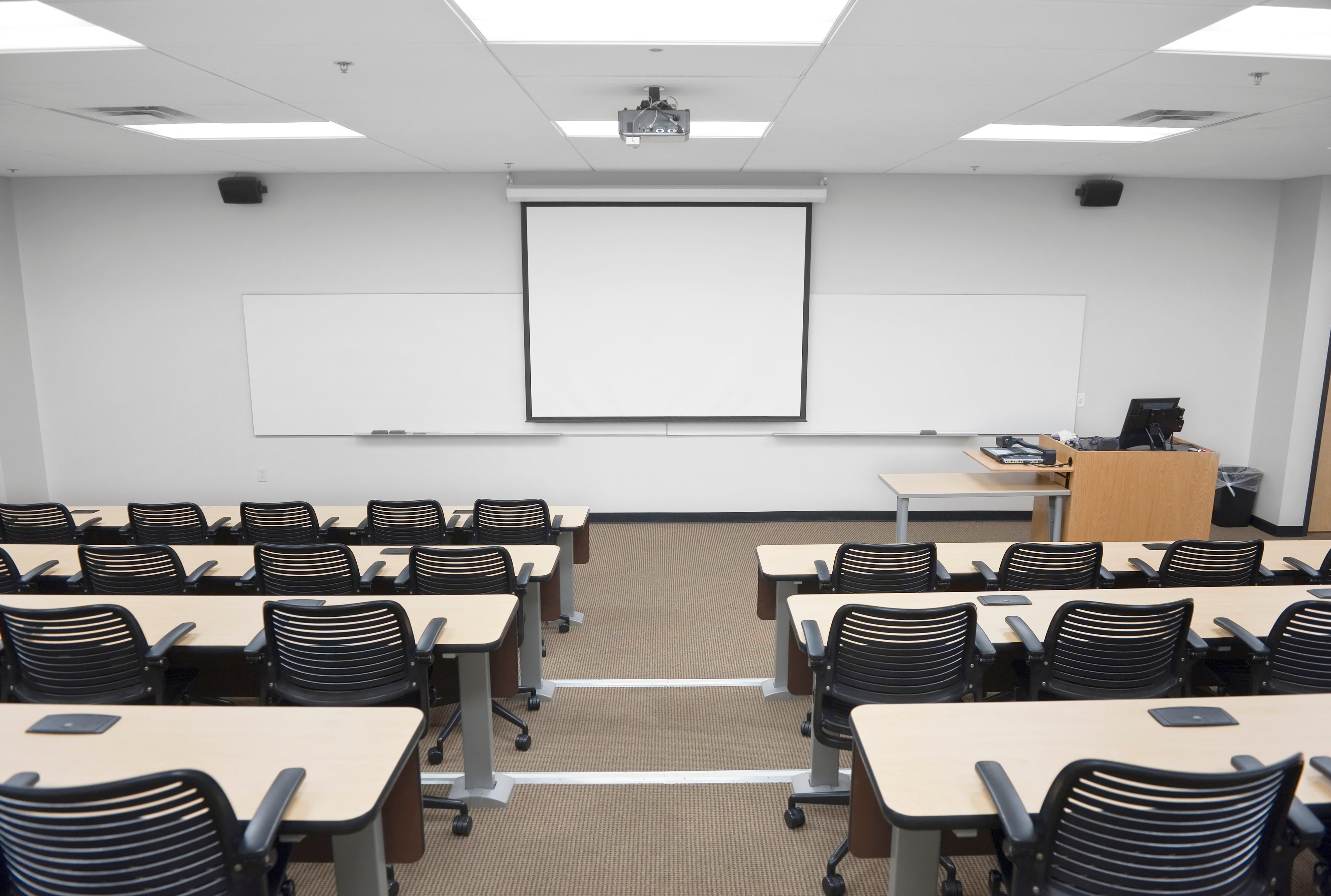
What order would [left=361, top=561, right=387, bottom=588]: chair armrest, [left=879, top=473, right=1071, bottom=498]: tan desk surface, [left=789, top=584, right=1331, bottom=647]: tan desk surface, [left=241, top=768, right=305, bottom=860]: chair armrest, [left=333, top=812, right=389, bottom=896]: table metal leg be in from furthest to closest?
[left=879, top=473, right=1071, bottom=498]: tan desk surface, [left=361, top=561, right=387, bottom=588]: chair armrest, [left=789, top=584, right=1331, bottom=647]: tan desk surface, [left=333, top=812, right=389, bottom=896]: table metal leg, [left=241, top=768, right=305, bottom=860]: chair armrest

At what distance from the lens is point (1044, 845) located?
1916 millimetres

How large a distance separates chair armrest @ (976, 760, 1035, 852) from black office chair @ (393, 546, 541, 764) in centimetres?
225

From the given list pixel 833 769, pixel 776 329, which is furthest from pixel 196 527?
pixel 776 329

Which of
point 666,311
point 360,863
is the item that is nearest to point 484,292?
point 666,311

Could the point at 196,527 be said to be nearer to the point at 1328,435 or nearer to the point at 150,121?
the point at 150,121

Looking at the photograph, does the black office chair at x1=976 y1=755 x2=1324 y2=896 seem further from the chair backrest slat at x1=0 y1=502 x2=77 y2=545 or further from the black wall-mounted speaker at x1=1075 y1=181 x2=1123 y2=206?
the black wall-mounted speaker at x1=1075 y1=181 x2=1123 y2=206

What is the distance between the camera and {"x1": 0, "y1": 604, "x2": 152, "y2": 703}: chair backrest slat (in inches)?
115

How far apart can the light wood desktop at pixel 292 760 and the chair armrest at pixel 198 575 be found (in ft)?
4.91

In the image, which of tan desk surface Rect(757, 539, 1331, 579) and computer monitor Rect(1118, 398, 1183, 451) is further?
computer monitor Rect(1118, 398, 1183, 451)

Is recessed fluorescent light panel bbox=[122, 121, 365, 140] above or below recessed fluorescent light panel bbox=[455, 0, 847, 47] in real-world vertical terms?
above

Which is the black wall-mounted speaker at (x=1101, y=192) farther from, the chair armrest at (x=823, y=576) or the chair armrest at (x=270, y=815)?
the chair armrest at (x=270, y=815)

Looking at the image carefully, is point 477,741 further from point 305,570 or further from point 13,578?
point 13,578

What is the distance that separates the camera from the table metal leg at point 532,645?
13.5 ft

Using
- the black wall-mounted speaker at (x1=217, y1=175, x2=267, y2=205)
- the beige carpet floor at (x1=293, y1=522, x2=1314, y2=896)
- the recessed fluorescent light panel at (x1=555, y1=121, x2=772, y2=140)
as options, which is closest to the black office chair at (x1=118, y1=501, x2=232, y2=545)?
the beige carpet floor at (x1=293, y1=522, x2=1314, y2=896)
